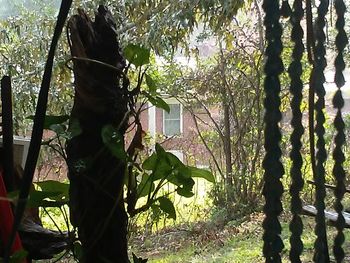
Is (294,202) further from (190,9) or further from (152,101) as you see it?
(190,9)

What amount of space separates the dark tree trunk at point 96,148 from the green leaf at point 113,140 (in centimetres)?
2

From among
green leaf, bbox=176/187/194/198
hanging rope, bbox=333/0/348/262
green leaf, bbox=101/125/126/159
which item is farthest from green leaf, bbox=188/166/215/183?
hanging rope, bbox=333/0/348/262

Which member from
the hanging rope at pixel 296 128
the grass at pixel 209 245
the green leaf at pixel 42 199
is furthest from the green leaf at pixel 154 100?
the grass at pixel 209 245

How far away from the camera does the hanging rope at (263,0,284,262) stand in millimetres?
317

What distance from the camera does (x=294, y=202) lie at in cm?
33

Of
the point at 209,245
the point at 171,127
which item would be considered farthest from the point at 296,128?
the point at 171,127

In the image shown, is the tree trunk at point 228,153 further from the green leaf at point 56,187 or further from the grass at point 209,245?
the green leaf at point 56,187

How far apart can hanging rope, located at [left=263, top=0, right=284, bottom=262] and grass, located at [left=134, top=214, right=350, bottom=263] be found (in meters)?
1.62

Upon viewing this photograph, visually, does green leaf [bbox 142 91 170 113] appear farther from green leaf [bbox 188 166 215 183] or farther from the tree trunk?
the tree trunk

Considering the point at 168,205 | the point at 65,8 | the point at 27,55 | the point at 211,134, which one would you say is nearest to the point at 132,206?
the point at 168,205

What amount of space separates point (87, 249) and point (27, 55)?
1856mm

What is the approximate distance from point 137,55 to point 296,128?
0.29 metres

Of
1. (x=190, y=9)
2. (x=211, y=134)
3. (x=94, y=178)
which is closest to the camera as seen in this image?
(x=94, y=178)

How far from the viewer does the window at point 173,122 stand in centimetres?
297
